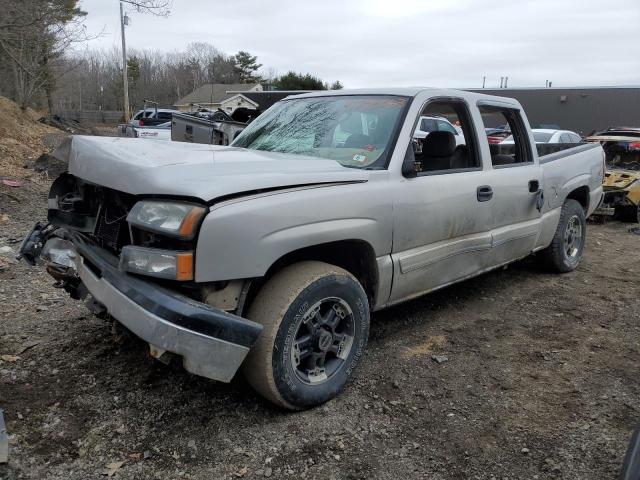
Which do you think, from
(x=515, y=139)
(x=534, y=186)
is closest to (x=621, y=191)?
(x=515, y=139)

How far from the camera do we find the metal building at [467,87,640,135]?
27797mm

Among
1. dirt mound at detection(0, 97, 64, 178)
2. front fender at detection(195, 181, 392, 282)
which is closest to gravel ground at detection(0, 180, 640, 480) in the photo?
front fender at detection(195, 181, 392, 282)

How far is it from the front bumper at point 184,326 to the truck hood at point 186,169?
18.5 inches

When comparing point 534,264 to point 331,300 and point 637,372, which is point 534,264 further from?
point 331,300

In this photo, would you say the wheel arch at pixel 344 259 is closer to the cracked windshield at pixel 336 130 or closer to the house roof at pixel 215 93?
the cracked windshield at pixel 336 130

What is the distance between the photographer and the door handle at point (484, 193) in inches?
157

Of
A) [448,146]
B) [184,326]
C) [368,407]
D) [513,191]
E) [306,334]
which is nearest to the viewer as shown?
[184,326]

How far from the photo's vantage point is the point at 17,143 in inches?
566

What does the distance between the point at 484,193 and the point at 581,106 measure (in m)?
29.5

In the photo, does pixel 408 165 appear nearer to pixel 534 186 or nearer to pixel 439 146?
pixel 439 146

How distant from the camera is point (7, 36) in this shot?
1048 cm

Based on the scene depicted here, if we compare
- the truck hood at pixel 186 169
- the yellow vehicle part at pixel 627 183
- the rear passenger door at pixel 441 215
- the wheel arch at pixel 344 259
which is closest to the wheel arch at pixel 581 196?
the rear passenger door at pixel 441 215

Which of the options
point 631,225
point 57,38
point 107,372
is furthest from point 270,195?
point 57,38

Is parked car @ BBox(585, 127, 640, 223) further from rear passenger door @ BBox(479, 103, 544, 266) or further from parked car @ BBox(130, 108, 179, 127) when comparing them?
parked car @ BBox(130, 108, 179, 127)
